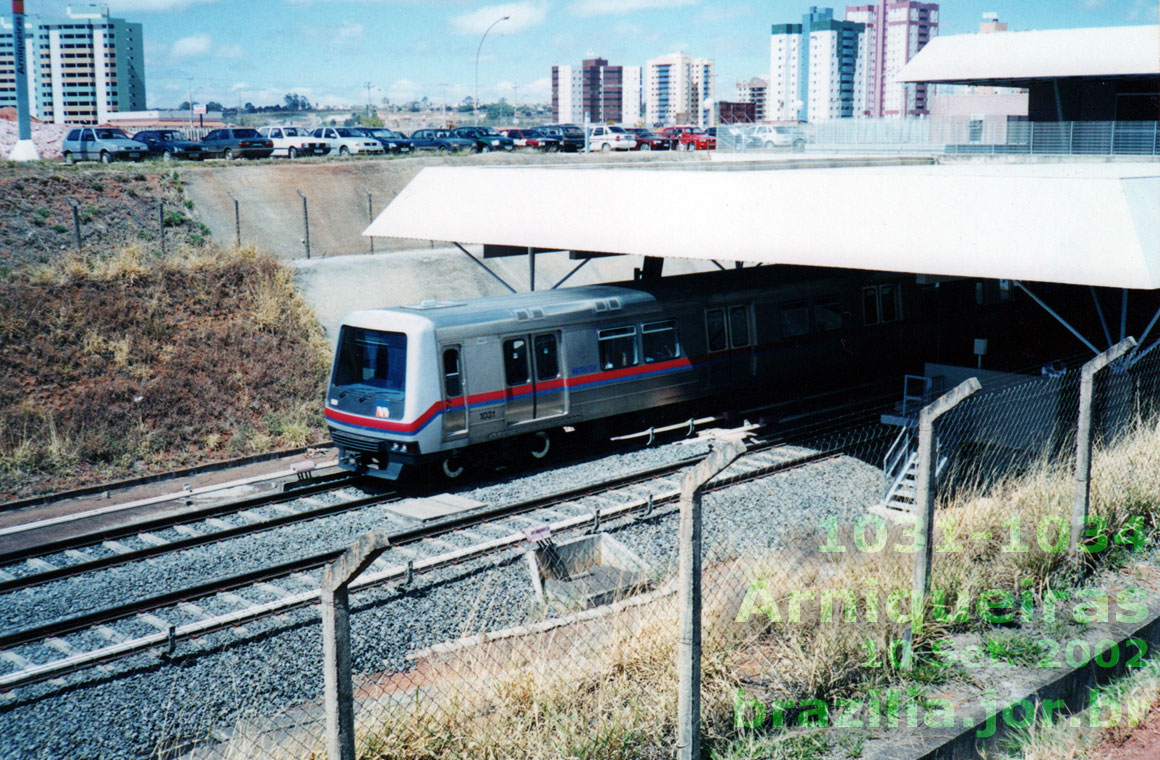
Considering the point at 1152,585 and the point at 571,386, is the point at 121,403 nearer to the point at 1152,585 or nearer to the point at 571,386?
the point at 571,386

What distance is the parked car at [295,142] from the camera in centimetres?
4984

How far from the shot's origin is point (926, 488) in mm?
6688

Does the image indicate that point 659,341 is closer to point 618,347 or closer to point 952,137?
point 618,347

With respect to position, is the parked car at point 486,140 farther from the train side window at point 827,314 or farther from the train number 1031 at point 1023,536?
the train number 1031 at point 1023,536

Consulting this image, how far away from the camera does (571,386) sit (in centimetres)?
1672

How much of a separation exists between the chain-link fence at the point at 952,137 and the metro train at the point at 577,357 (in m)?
14.3

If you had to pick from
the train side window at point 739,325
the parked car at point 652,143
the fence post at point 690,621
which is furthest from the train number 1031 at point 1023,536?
the parked car at point 652,143

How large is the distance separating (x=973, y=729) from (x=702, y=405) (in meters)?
13.9

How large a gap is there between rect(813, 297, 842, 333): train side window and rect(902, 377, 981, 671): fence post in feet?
45.6

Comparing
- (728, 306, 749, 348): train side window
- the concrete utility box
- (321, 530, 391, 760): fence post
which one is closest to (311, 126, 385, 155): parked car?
(728, 306, 749, 348): train side window

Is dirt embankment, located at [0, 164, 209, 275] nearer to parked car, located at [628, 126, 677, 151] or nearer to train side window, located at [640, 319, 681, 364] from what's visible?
train side window, located at [640, 319, 681, 364]

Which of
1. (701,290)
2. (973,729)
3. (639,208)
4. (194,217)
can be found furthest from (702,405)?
(194,217)

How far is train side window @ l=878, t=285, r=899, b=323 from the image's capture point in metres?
21.7

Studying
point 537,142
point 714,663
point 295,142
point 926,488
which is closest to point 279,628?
point 714,663
